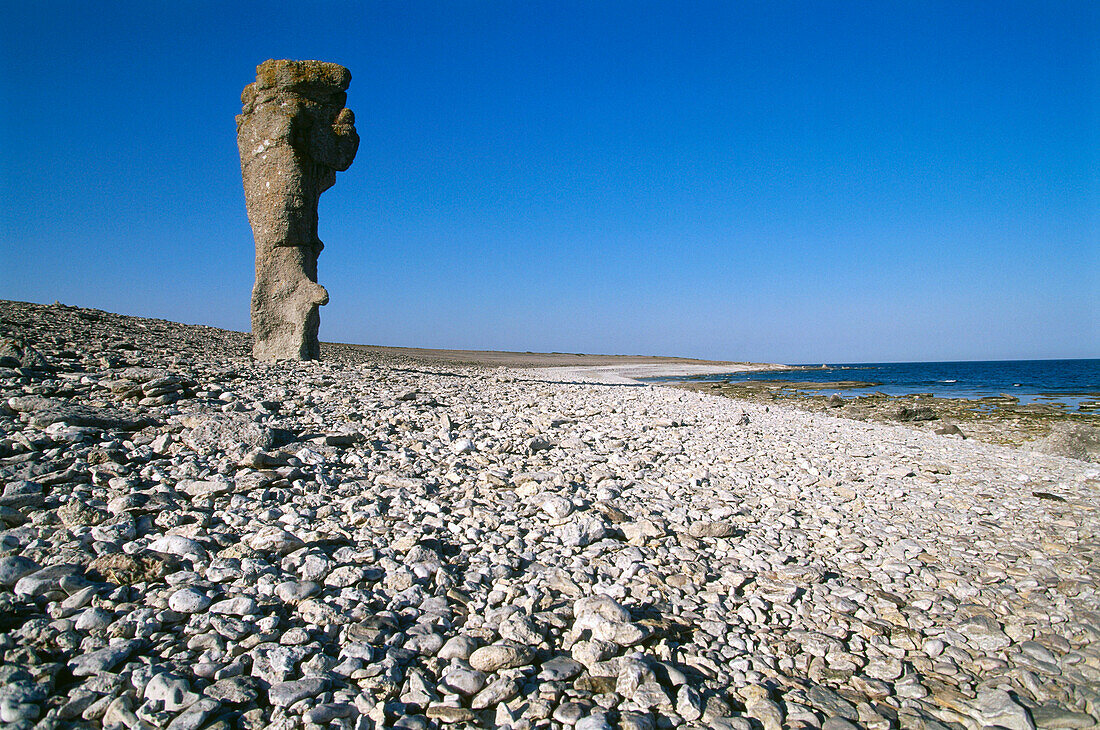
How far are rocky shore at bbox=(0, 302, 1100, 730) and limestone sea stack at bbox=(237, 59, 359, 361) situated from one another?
559 cm

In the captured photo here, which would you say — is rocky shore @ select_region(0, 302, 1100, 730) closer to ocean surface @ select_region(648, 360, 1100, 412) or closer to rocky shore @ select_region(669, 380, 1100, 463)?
rocky shore @ select_region(669, 380, 1100, 463)

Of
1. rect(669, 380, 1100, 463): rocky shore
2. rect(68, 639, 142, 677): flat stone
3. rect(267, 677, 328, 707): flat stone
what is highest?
rect(68, 639, 142, 677): flat stone

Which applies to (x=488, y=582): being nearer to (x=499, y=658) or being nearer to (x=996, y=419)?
(x=499, y=658)

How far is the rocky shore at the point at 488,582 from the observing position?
263cm

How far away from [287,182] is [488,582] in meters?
12.1

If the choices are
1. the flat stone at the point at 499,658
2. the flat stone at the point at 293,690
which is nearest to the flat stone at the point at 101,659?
the flat stone at the point at 293,690

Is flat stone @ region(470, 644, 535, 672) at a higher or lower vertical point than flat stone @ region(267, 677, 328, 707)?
lower

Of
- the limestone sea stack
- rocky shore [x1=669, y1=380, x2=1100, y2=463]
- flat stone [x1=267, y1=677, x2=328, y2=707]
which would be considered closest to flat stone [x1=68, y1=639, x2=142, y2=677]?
flat stone [x1=267, y1=677, x2=328, y2=707]

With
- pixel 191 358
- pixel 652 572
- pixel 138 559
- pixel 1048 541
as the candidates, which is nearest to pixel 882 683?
pixel 652 572

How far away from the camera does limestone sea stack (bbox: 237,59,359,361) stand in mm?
12641

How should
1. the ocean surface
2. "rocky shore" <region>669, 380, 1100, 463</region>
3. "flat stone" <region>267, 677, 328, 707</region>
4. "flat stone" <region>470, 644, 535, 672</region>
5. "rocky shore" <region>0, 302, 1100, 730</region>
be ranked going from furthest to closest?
the ocean surface
"rocky shore" <region>669, 380, 1100, 463</region>
"flat stone" <region>470, 644, 535, 672</region>
"rocky shore" <region>0, 302, 1100, 730</region>
"flat stone" <region>267, 677, 328, 707</region>

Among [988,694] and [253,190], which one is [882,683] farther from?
[253,190]

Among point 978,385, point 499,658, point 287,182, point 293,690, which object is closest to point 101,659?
point 293,690

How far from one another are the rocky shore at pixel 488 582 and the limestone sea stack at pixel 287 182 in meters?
5.59
